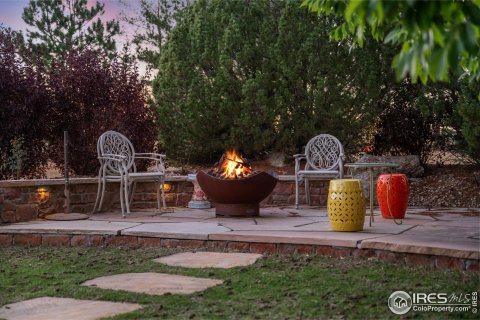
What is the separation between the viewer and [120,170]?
20.9ft

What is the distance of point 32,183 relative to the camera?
6.21m

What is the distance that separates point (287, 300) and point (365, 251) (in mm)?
1077

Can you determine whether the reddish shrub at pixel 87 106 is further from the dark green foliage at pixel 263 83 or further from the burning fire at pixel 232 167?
the burning fire at pixel 232 167

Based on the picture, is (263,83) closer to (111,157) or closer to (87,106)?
(87,106)

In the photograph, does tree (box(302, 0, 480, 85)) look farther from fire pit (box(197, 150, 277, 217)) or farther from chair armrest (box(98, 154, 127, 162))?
chair armrest (box(98, 154, 127, 162))

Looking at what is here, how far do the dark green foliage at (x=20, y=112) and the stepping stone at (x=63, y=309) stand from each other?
12.5 feet

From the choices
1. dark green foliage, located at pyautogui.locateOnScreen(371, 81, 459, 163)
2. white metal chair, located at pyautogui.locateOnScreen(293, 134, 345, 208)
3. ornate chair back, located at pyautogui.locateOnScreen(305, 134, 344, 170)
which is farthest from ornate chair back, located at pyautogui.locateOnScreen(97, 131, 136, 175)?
dark green foliage, located at pyautogui.locateOnScreen(371, 81, 459, 163)

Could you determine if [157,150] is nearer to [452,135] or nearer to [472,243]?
[452,135]

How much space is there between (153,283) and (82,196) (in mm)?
3329

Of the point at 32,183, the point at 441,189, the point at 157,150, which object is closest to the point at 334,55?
the point at 441,189

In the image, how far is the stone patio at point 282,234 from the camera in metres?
4.09

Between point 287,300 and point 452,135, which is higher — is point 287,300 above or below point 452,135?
below

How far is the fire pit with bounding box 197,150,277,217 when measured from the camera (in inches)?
236

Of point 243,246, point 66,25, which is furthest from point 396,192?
point 66,25
